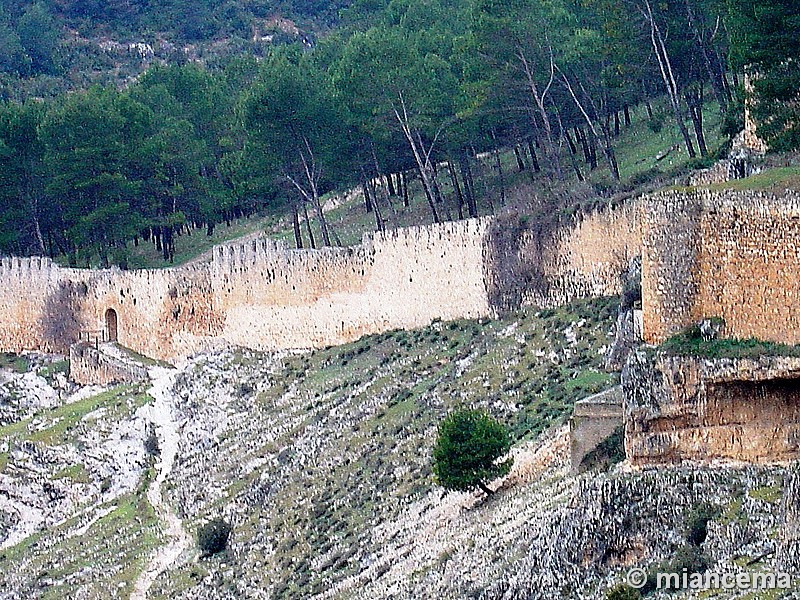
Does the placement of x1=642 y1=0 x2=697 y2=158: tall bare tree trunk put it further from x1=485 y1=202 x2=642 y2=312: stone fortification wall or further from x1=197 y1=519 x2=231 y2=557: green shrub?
x1=197 y1=519 x2=231 y2=557: green shrub

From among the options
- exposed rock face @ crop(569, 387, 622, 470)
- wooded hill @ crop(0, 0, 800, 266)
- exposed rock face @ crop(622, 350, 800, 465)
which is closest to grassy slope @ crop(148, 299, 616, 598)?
exposed rock face @ crop(569, 387, 622, 470)

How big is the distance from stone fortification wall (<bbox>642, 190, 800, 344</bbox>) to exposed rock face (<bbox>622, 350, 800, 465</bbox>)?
877 millimetres

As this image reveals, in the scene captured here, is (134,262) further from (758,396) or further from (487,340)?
(758,396)

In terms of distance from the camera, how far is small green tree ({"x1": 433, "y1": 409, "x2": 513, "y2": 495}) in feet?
125

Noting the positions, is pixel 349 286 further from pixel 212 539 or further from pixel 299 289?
pixel 212 539

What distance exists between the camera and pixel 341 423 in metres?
48.1

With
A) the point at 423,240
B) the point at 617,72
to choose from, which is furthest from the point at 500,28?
the point at 423,240

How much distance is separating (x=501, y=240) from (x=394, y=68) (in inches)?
493

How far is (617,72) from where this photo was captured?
184ft

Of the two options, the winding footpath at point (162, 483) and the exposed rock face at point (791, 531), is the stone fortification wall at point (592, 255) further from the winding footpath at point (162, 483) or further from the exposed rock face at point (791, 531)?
the exposed rock face at point (791, 531)

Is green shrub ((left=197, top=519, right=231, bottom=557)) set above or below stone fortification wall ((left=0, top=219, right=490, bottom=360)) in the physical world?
below

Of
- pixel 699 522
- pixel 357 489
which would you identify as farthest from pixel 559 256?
pixel 699 522

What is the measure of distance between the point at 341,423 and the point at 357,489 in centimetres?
454

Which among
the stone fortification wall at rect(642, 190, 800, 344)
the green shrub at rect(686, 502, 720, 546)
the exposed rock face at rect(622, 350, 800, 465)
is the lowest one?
the green shrub at rect(686, 502, 720, 546)
